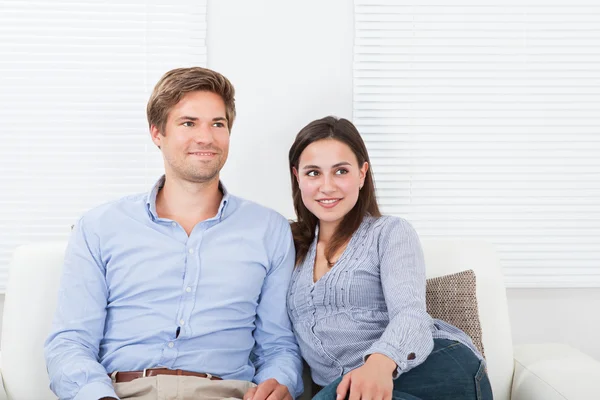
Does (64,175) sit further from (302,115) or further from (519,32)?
(519,32)

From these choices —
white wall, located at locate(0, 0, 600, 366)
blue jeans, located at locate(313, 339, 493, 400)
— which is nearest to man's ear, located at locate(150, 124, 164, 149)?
white wall, located at locate(0, 0, 600, 366)

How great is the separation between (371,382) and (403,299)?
283 millimetres

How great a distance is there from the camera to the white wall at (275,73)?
8.29 feet

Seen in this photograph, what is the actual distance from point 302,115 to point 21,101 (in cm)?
107

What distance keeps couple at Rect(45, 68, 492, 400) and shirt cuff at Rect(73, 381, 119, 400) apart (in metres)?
0.02

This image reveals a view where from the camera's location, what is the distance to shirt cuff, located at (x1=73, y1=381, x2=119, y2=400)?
1672mm

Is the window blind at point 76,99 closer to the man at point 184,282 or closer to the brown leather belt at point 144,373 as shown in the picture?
the man at point 184,282

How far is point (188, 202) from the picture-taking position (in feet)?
6.55

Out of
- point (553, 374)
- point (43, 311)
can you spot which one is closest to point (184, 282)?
point (43, 311)

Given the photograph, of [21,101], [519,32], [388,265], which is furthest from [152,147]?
[519,32]

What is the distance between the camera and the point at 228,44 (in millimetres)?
2529

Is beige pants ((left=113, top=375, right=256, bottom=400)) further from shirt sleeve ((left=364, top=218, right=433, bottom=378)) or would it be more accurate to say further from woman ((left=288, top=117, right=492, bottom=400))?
shirt sleeve ((left=364, top=218, right=433, bottom=378))

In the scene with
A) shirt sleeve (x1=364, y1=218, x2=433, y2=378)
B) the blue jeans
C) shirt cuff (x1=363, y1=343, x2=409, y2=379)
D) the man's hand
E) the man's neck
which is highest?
the man's neck

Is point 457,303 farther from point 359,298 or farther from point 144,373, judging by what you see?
point 144,373
